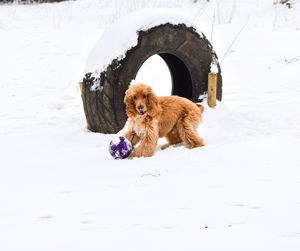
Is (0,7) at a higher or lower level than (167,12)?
higher

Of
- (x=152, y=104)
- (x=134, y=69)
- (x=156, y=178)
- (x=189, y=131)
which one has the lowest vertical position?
(x=156, y=178)

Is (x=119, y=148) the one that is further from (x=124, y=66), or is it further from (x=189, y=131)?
(x=124, y=66)

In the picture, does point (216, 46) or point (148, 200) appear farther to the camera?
point (216, 46)

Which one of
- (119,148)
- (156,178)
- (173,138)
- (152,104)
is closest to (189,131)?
(173,138)

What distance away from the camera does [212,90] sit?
4.11m

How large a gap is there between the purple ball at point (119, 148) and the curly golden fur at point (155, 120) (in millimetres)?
113

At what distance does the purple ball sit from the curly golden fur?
0.11m

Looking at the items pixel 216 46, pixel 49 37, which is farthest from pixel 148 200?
pixel 49 37

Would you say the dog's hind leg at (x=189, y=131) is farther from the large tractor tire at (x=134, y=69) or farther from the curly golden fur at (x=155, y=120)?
the large tractor tire at (x=134, y=69)

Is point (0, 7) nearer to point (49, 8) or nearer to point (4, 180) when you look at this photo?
point (49, 8)

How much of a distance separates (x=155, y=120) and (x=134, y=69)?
2.57 feet

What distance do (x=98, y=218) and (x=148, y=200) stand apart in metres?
0.34

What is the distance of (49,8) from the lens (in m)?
12.9

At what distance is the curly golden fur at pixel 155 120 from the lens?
2.92 m
